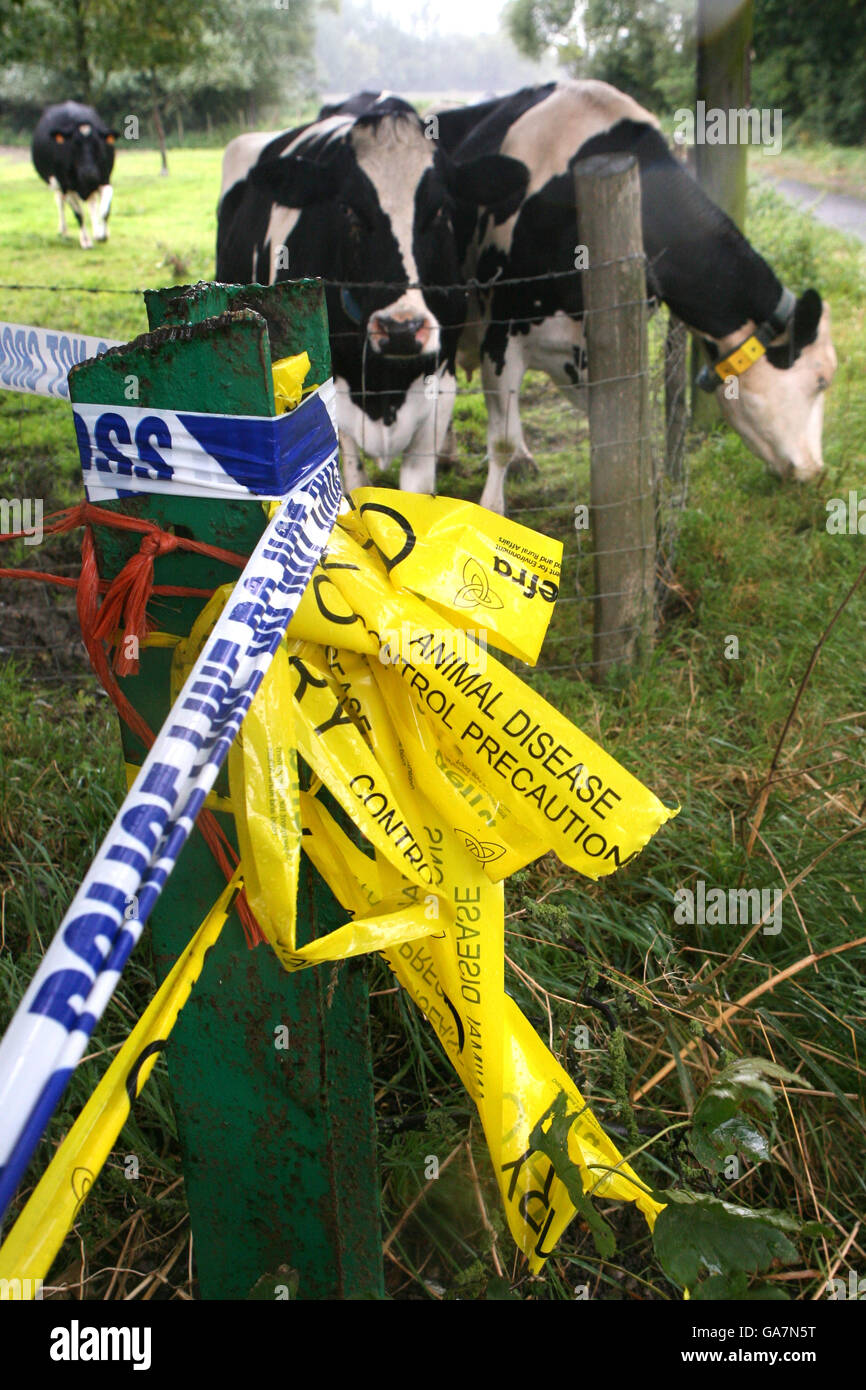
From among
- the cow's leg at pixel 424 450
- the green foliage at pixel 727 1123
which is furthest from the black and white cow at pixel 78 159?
the green foliage at pixel 727 1123

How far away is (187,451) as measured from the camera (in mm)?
860

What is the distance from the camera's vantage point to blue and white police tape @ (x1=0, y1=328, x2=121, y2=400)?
139 centimetres

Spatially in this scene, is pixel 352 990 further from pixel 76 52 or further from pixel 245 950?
pixel 76 52

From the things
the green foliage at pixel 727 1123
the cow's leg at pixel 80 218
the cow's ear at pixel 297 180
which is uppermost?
the cow's leg at pixel 80 218

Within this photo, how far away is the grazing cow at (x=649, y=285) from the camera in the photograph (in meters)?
4.07

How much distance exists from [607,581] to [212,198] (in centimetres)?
1273

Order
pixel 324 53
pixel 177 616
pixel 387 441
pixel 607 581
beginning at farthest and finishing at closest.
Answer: pixel 324 53
pixel 387 441
pixel 607 581
pixel 177 616

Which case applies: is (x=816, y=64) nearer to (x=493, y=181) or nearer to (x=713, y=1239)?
(x=493, y=181)

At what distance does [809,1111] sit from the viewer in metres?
1.66

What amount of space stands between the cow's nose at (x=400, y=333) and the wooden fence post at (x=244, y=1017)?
272 cm

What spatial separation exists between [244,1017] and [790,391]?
4029 millimetres

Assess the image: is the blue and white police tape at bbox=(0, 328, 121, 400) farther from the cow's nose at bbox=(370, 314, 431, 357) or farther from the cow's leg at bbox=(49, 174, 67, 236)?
the cow's leg at bbox=(49, 174, 67, 236)

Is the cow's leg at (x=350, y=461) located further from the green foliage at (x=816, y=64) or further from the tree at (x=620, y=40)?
the green foliage at (x=816, y=64)
